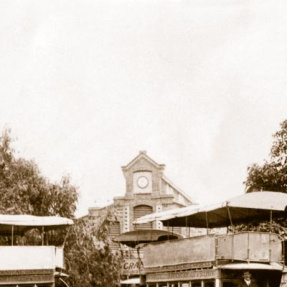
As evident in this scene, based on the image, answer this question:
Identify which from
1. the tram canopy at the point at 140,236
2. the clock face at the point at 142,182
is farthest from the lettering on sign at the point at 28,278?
the clock face at the point at 142,182

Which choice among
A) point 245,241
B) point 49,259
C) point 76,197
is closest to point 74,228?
point 76,197

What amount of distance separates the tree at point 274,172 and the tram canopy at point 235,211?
6436mm

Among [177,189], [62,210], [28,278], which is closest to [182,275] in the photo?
[28,278]

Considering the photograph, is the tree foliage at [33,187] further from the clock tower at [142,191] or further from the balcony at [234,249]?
the clock tower at [142,191]

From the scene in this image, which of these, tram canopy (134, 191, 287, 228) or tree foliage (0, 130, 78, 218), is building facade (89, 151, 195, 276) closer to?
tree foliage (0, 130, 78, 218)

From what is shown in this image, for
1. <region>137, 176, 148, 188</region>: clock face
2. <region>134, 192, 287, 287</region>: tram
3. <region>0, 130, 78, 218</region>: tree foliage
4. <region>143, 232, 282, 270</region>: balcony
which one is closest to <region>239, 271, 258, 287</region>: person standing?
<region>134, 192, 287, 287</region>: tram

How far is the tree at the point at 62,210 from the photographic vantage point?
97.5ft

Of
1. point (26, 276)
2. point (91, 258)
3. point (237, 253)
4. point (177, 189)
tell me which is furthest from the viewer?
point (177, 189)

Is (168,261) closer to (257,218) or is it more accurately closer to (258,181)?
(257,218)

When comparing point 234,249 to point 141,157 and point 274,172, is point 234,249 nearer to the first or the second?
point 274,172

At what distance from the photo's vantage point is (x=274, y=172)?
31031 mm

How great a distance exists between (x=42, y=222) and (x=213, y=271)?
6299mm

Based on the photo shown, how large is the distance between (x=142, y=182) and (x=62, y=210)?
17.2 meters

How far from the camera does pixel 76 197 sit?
30484mm
